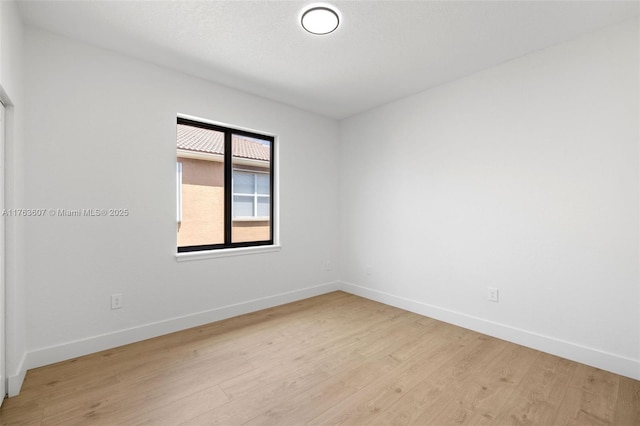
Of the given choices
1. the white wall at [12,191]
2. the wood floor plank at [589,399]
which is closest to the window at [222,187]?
the white wall at [12,191]

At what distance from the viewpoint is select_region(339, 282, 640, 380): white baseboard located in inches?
84.7

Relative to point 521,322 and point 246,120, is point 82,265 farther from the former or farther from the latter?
point 521,322

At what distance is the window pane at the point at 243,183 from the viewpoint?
351cm

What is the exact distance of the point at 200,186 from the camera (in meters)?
3.28

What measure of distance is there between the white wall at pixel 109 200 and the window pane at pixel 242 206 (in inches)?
21.4

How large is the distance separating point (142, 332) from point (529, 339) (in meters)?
3.49

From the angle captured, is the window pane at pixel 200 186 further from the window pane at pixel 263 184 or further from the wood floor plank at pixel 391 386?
the wood floor plank at pixel 391 386

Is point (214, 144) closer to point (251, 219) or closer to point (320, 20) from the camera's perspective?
point (251, 219)

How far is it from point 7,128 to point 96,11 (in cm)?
101

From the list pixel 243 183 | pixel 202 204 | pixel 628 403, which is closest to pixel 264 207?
pixel 243 183

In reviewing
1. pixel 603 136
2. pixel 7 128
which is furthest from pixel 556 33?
pixel 7 128

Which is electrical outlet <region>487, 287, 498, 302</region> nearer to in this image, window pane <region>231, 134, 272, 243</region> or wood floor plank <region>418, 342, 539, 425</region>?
wood floor plank <region>418, 342, 539, 425</region>

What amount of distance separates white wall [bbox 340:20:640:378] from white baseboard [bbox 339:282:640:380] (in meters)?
0.01

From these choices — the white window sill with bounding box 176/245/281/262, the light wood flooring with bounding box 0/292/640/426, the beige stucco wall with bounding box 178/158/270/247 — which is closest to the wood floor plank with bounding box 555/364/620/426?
the light wood flooring with bounding box 0/292/640/426
